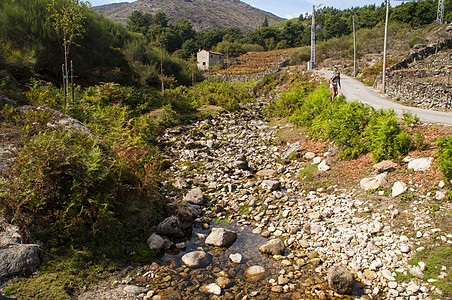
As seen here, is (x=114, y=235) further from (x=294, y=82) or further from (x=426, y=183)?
(x=294, y=82)

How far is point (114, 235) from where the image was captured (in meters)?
6.25

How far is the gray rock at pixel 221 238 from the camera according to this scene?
6680 mm

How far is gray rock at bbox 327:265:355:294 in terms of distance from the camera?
5098mm

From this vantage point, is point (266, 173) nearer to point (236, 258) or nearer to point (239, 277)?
point (236, 258)

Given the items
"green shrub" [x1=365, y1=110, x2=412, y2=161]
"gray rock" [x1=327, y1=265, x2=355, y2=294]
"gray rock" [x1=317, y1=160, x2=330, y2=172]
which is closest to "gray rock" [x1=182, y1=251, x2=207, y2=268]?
"gray rock" [x1=327, y1=265, x2=355, y2=294]

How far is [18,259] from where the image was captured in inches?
193

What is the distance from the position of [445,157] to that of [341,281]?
13.3 feet

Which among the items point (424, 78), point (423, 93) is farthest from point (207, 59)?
point (423, 93)

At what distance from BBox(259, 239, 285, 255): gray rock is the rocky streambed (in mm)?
33

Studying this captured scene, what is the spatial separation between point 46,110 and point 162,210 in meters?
5.16

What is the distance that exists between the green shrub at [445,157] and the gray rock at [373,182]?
1.30 meters

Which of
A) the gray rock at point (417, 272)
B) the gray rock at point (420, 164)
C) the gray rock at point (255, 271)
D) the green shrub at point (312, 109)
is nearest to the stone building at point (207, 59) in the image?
the green shrub at point (312, 109)

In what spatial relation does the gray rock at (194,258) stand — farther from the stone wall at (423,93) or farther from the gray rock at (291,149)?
the stone wall at (423,93)

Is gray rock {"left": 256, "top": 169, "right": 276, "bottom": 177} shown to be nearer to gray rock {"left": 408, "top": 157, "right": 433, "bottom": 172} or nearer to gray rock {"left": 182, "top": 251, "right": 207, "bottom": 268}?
gray rock {"left": 408, "top": 157, "right": 433, "bottom": 172}
